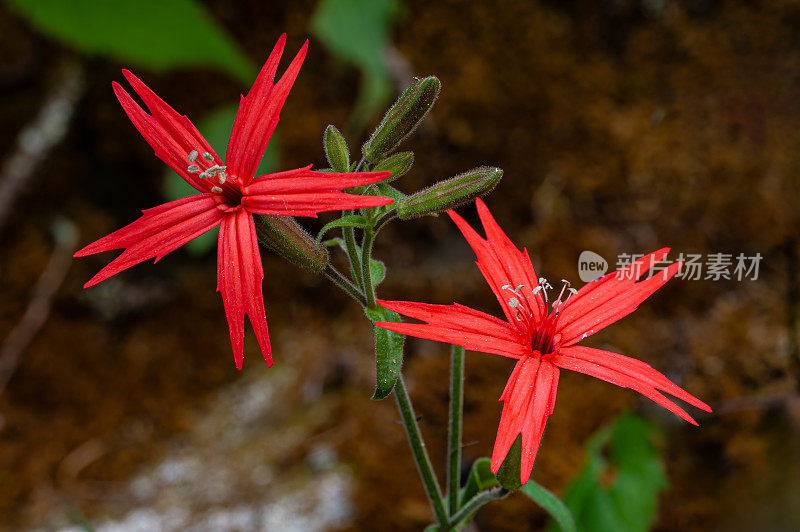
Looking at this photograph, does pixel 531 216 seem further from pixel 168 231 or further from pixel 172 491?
pixel 168 231

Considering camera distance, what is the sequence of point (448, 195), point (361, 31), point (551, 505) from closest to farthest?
point (448, 195)
point (551, 505)
point (361, 31)

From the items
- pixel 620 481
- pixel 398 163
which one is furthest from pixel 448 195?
pixel 620 481

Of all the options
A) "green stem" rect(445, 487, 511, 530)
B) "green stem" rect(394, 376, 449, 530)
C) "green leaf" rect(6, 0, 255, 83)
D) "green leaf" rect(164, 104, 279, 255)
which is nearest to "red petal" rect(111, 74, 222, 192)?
"green stem" rect(394, 376, 449, 530)

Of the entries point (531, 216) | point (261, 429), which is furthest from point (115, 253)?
point (531, 216)

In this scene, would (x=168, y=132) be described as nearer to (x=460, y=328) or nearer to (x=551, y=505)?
(x=460, y=328)

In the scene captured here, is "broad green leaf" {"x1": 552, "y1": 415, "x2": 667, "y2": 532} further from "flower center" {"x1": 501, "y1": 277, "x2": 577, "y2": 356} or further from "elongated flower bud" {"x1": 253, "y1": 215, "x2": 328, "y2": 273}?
"elongated flower bud" {"x1": 253, "y1": 215, "x2": 328, "y2": 273}
